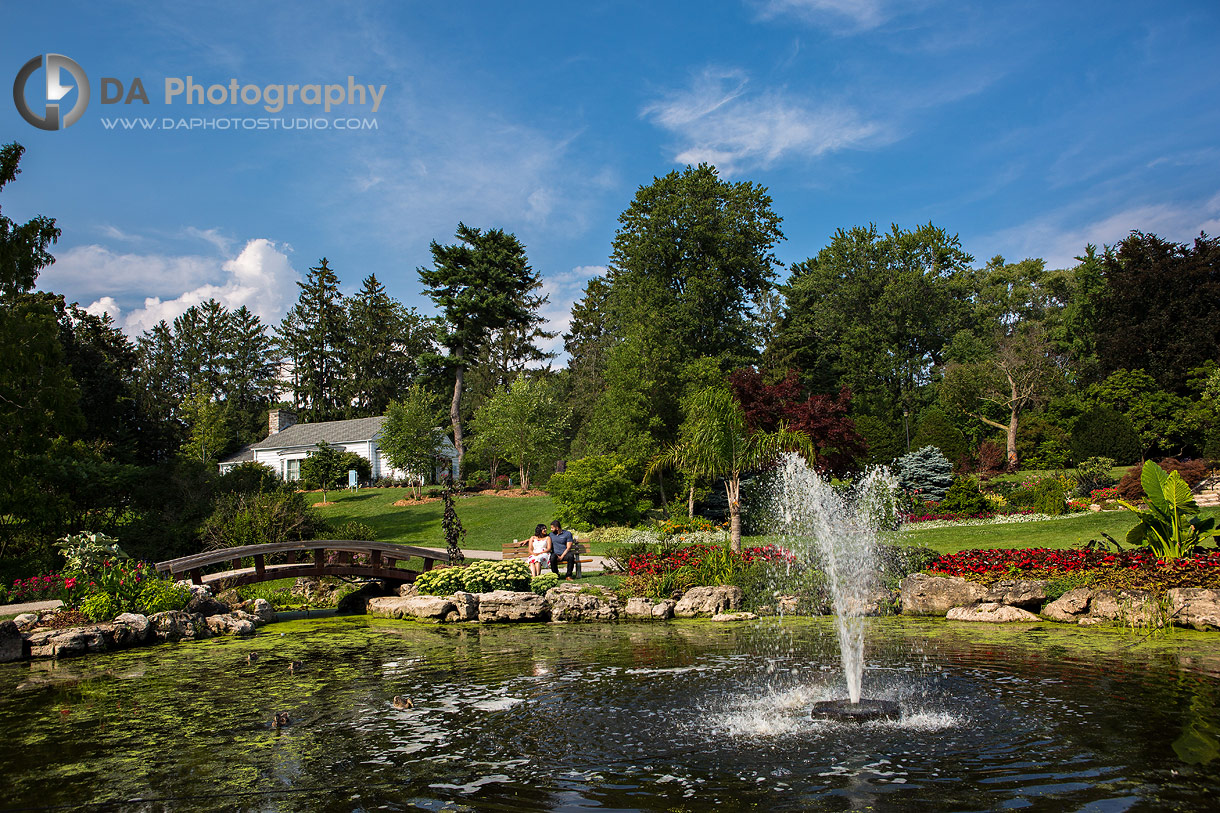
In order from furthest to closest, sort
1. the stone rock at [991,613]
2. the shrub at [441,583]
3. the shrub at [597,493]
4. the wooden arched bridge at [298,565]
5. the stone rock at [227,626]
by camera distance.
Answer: the shrub at [597,493] → the shrub at [441,583] → the wooden arched bridge at [298,565] → the stone rock at [227,626] → the stone rock at [991,613]

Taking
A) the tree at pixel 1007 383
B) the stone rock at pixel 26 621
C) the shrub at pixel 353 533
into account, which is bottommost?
the stone rock at pixel 26 621

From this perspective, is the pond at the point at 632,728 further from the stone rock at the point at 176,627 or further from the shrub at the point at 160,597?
the shrub at the point at 160,597

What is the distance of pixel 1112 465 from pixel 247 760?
33830 millimetres

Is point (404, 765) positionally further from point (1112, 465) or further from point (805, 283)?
point (805, 283)

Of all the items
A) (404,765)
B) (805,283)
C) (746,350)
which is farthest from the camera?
(805,283)

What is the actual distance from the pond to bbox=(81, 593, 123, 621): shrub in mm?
1647

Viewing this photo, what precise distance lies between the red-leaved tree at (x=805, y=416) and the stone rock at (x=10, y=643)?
19434mm

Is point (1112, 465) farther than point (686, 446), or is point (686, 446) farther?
point (1112, 465)

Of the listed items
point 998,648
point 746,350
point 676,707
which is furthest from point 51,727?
point 746,350

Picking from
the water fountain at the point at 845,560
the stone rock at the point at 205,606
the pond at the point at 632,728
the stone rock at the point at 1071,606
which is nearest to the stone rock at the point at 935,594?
the water fountain at the point at 845,560

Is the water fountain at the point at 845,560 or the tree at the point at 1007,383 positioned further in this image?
the tree at the point at 1007,383

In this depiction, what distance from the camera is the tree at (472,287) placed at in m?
46.0

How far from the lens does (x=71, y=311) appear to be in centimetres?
3192

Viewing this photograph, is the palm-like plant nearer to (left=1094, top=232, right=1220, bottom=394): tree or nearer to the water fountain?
the water fountain
